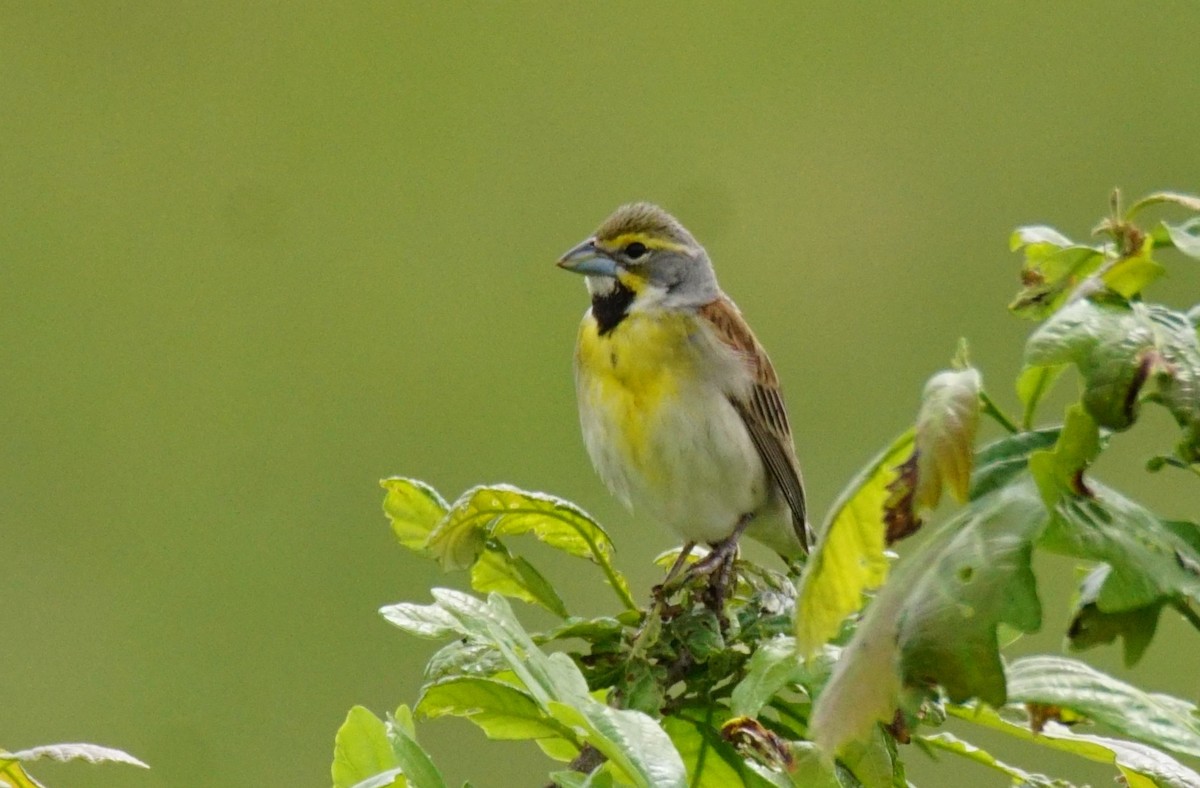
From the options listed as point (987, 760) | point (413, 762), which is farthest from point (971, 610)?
point (987, 760)

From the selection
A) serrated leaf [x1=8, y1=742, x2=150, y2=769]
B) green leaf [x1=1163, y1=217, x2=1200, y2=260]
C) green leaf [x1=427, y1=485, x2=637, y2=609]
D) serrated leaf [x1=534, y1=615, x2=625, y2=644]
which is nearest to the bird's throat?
green leaf [x1=427, y1=485, x2=637, y2=609]

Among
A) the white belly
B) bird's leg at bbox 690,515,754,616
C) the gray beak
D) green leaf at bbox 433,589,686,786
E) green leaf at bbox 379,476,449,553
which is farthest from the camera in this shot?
the gray beak

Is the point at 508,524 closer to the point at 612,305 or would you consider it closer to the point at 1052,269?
the point at 1052,269

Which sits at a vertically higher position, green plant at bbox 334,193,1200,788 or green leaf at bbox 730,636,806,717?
green plant at bbox 334,193,1200,788

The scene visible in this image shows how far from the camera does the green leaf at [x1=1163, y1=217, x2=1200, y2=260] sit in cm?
83

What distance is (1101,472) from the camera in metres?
5.60

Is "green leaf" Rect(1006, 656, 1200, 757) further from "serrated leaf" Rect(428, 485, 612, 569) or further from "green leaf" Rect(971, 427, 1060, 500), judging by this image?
"serrated leaf" Rect(428, 485, 612, 569)

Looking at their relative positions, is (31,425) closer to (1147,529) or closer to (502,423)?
(502,423)

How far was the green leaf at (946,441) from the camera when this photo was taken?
0.75m

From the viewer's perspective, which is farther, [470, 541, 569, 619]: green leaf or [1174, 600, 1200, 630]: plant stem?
[470, 541, 569, 619]: green leaf

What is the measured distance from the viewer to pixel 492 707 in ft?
3.53

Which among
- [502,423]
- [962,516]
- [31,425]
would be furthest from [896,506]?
[31,425]

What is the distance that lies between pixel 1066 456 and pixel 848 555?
0.11m

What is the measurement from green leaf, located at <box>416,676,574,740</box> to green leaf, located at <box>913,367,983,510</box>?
36 centimetres
